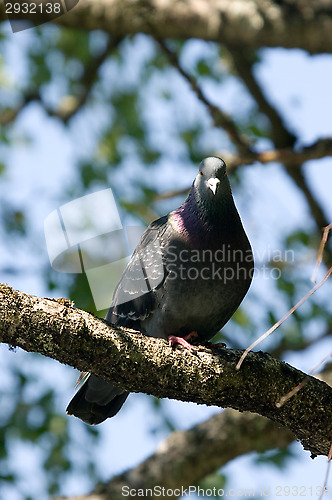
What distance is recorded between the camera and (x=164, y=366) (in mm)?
3404

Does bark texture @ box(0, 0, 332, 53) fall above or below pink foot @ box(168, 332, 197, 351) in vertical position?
above

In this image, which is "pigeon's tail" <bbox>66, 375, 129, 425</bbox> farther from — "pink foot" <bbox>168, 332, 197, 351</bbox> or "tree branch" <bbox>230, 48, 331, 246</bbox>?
"tree branch" <bbox>230, 48, 331, 246</bbox>

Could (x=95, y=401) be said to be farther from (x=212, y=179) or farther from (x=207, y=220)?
(x=212, y=179)

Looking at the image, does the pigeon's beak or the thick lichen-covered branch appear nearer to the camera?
the thick lichen-covered branch

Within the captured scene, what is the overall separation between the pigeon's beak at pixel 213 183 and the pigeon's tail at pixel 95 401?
1.57m

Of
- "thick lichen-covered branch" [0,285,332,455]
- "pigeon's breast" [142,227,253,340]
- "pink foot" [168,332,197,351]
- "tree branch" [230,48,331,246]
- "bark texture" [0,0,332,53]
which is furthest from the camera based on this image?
"tree branch" [230,48,331,246]

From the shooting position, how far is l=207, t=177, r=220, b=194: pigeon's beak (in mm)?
4495

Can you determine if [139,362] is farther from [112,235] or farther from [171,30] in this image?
[171,30]

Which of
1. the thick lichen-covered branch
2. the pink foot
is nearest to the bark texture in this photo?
the pink foot

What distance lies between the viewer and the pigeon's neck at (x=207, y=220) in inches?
178

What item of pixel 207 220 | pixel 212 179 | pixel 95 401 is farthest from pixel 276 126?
pixel 95 401

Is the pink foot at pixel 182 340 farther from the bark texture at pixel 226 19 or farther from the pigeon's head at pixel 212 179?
the bark texture at pixel 226 19

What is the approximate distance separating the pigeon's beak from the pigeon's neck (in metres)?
0.14

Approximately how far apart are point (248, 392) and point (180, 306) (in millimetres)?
985
